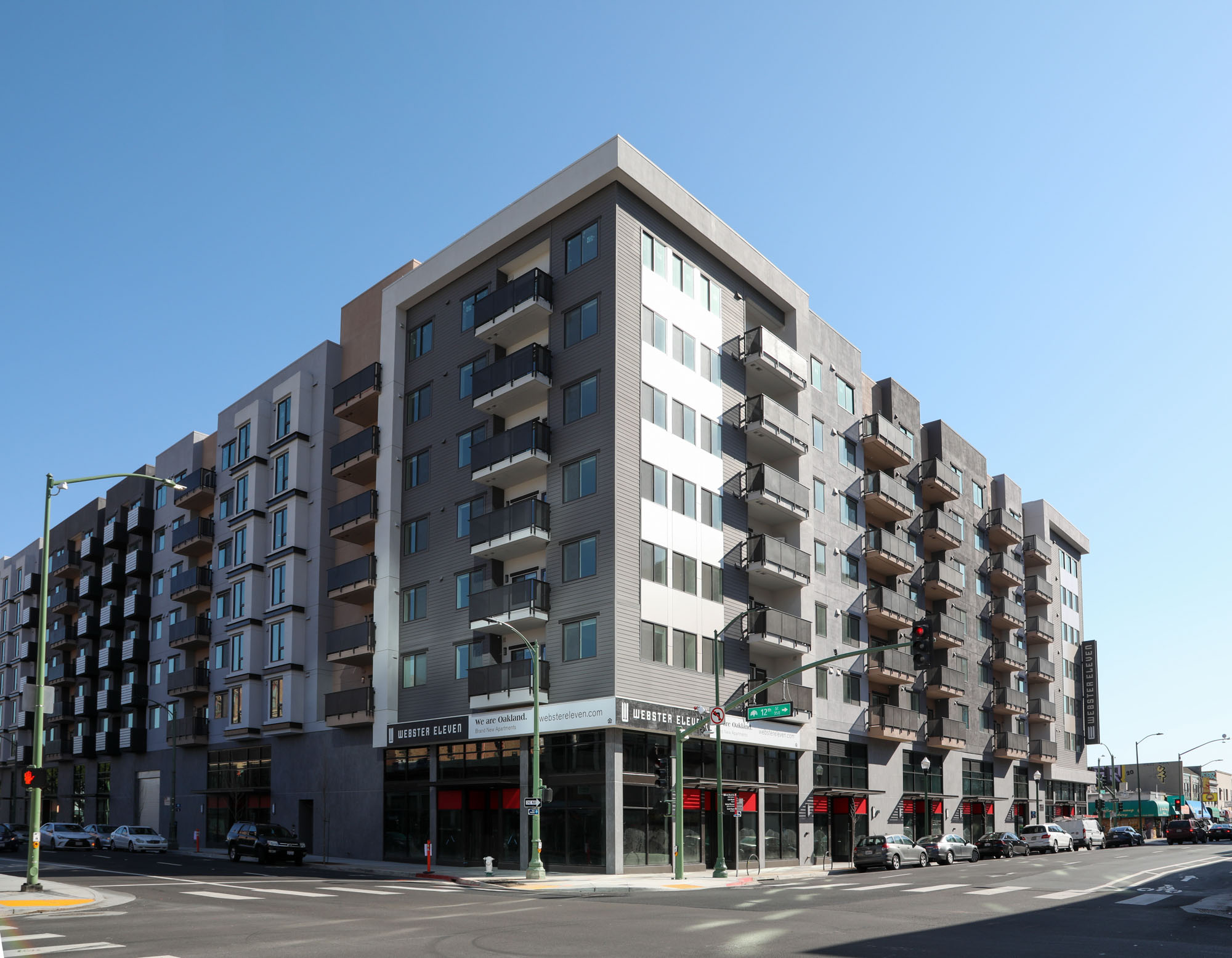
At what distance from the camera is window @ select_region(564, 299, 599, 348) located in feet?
147

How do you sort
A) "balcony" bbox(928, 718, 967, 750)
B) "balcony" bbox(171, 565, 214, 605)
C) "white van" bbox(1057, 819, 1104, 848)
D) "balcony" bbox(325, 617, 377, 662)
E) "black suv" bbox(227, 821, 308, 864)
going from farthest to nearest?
"white van" bbox(1057, 819, 1104, 848)
"balcony" bbox(171, 565, 214, 605)
"balcony" bbox(928, 718, 967, 750)
"balcony" bbox(325, 617, 377, 662)
"black suv" bbox(227, 821, 308, 864)

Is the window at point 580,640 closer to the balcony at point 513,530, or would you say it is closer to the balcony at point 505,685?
the balcony at point 505,685

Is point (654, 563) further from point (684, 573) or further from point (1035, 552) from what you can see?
point (1035, 552)

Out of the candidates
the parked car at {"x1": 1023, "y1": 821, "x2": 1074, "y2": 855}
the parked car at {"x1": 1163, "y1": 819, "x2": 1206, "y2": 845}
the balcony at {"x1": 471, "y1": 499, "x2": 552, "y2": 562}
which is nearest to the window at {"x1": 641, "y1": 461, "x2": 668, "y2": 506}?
the balcony at {"x1": 471, "y1": 499, "x2": 552, "y2": 562}

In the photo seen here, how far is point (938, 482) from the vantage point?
6894cm

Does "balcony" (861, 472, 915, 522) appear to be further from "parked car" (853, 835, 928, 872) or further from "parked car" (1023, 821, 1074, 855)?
"parked car" (1023, 821, 1074, 855)

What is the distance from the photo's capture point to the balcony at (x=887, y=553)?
60625 mm

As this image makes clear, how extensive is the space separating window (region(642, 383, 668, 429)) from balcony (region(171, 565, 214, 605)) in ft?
112

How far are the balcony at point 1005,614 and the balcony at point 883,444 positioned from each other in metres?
16.5

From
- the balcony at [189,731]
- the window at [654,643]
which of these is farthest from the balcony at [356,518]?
the window at [654,643]

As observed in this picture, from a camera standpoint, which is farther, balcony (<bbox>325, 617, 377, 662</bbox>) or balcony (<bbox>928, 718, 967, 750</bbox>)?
balcony (<bbox>928, 718, 967, 750</bbox>)

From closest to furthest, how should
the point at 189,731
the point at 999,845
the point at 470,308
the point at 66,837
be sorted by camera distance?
1. the point at 470,308
2. the point at 999,845
3. the point at 66,837
4. the point at 189,731

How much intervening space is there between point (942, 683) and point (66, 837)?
165 ft

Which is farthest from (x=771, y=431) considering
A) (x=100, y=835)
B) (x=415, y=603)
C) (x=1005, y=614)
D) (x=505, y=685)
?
(x=100, y=835)
